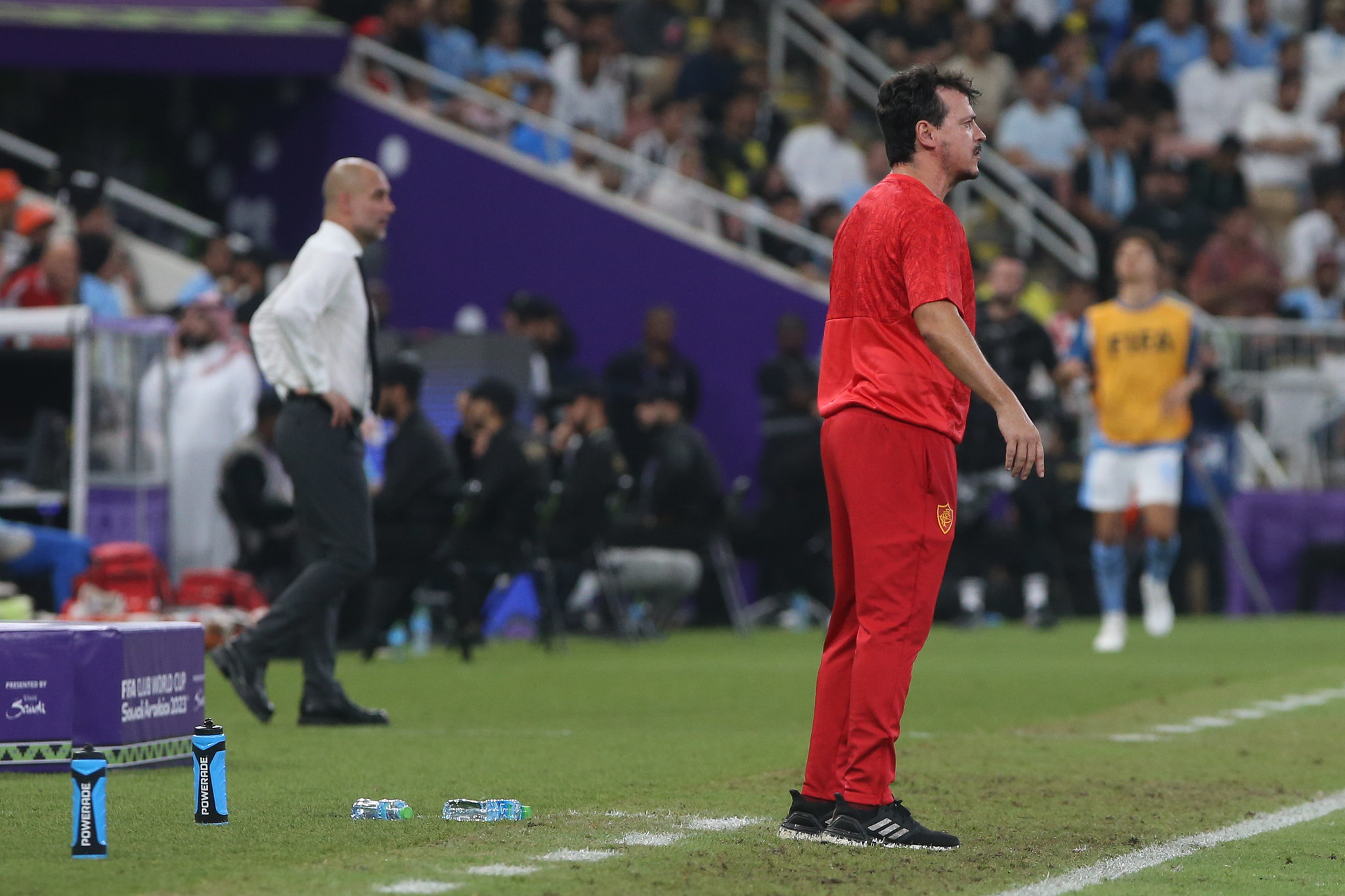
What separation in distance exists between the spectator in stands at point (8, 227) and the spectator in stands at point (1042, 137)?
35.4ft

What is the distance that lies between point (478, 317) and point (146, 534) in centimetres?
609

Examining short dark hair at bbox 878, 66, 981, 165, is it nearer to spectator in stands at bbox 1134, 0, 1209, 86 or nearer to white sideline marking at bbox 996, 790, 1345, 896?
white sideline marking at bbox 996, 790, 1345, 896

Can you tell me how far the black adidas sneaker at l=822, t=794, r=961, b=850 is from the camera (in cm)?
592

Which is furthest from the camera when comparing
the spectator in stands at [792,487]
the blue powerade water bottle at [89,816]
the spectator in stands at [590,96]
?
the spectator in stands at [590,96]

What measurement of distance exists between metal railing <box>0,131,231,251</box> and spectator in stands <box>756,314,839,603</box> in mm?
4735

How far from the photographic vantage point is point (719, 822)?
643 centimetres

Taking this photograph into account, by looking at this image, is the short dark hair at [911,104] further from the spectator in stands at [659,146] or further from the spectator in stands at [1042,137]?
the spectator in stands at [1042,137]

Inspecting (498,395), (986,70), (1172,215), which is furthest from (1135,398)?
(986,70)

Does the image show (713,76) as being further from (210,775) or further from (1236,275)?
(210,775)

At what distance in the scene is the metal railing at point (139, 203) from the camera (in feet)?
62.1

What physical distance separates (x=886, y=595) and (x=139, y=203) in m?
14.4

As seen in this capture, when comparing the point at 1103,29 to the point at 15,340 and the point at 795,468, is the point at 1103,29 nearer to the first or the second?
the point at 795,468

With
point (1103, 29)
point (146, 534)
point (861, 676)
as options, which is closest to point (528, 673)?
point (146, 534)

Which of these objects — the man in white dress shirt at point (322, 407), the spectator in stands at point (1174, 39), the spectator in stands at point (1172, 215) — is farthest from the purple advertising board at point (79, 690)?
the spectator in stands at point (1174, 39)
